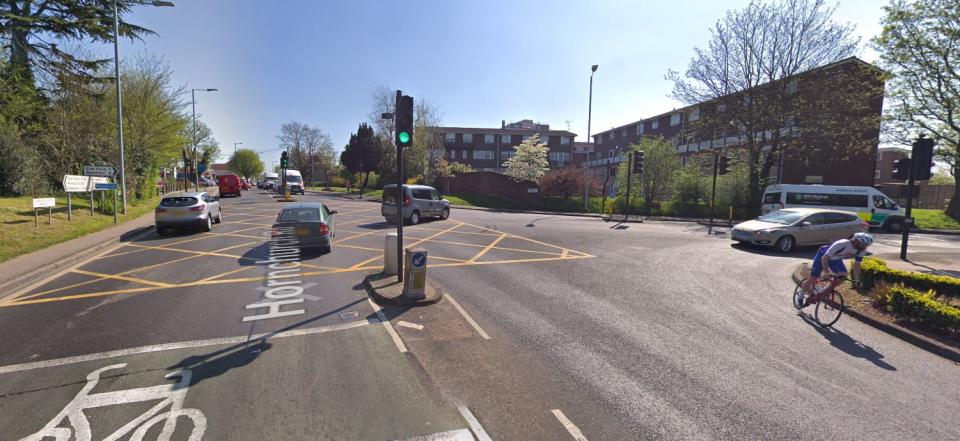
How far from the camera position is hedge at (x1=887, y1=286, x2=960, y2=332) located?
588cm

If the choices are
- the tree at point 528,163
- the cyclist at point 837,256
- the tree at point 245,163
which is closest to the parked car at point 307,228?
the cyclist at point 837,256

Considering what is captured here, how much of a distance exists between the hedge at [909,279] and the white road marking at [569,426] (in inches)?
317

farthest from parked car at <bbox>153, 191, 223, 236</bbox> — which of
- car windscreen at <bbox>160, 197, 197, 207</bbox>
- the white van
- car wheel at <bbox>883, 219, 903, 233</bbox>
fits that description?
car wheel at <bbox>883, 219, 903, 233</bbox>

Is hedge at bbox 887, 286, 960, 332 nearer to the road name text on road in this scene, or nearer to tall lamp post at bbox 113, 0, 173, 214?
the road name text on road

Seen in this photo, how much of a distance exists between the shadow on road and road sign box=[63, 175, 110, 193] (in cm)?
1959

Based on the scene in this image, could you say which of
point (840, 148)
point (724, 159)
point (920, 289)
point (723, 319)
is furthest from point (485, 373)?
point (840, 148)

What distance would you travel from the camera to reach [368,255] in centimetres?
1138

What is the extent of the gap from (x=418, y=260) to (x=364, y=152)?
48210 mm

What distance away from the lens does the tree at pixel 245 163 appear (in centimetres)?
9750

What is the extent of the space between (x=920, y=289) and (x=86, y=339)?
13.1 m

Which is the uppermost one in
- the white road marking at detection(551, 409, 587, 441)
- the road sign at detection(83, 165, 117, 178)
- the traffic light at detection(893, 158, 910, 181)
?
the traffic light at detection(893, 158, 910, 181)

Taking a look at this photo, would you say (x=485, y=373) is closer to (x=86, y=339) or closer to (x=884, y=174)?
(x=86, y=339)

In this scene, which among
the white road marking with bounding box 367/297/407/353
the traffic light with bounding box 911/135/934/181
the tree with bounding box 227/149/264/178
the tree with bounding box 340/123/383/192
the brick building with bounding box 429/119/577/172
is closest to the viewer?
the white road marking with bounding box 367/297/407/353

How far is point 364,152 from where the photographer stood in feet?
172
